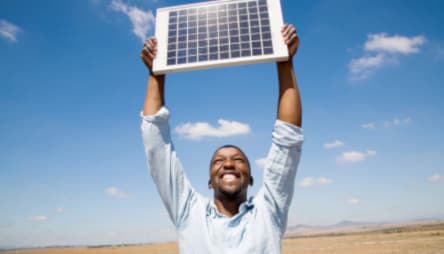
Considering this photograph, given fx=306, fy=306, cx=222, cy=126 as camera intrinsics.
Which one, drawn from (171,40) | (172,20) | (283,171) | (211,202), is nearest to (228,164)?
(211,202)

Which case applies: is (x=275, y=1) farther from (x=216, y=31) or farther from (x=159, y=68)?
(x=159, y=68)

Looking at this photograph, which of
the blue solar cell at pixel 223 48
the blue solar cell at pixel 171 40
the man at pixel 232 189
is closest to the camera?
the man at pixel 232 189

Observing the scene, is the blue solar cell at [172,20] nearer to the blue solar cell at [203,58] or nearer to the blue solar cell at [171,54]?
the blue solar cell at [171,54]

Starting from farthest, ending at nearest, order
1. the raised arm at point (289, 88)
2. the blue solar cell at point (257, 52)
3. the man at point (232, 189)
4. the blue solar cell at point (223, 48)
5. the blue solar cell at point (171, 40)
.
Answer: the blue solar cell at point (171, 40) → the blue solar cell at point (223, 48) → the blue solar cell at point (257, 52) → the raised arm at point (289, 88) → the man at point (232, 189)

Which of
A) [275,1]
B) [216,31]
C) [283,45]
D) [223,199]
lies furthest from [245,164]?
[275,1]

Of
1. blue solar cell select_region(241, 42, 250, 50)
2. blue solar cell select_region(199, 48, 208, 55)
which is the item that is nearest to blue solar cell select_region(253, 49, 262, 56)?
blue solar cell select_region(241, 42, 250, 50)

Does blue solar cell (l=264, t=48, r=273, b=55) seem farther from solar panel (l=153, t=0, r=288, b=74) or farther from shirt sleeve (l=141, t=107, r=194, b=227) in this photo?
shirt sleeve (l=141, t=107, r=194, b=227)

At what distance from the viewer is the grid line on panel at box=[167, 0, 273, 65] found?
10.6 ft

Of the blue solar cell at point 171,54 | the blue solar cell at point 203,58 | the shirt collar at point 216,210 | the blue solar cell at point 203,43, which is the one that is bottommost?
the shirt collar at point 216,210

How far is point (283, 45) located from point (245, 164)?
1284mm

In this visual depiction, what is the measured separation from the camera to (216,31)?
369 centimetres

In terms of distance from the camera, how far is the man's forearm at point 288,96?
2.99m

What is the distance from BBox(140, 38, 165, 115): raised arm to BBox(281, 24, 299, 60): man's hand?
1343 millimetres

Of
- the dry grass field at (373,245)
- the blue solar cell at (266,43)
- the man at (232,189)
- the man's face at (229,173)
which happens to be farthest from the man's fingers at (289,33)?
the dry grass field at (373,245)
